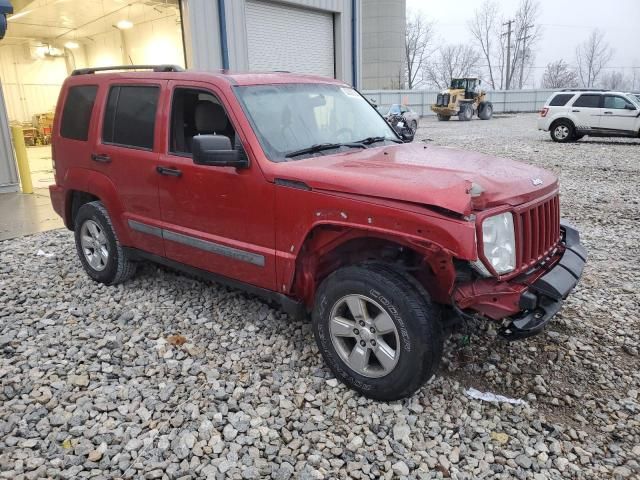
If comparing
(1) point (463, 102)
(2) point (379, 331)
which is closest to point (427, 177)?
(2) point (379, 331)

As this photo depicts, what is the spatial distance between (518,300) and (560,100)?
17888 mm

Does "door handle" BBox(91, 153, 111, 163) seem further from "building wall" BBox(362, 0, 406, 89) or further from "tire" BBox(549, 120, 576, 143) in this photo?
"building wall" BBox(362, 0, 406, 89)

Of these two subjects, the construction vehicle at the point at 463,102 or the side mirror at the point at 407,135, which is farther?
the construction vehicle at the point at 463,102

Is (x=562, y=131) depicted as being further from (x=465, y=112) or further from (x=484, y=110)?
(x=484, y=110)

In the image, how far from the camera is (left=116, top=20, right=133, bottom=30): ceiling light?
549 inches

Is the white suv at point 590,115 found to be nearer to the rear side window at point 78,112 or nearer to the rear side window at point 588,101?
the rear side window at point 588,101

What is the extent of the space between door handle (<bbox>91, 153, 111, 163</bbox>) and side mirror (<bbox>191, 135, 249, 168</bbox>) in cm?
162

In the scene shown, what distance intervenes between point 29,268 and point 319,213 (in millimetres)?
4074

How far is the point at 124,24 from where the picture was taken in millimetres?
14352

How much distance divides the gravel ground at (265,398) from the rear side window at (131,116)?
1448 millimetres

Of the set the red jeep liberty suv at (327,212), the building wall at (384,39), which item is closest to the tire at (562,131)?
the red jeep liberty suv at (327,212)

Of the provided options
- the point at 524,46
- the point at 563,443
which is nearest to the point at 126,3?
the point at 563,443

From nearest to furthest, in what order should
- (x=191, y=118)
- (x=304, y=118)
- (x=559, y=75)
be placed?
(x=304, y=118) < (x=191, y=118) < (x=559, y=75)

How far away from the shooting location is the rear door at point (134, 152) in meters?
4.27
